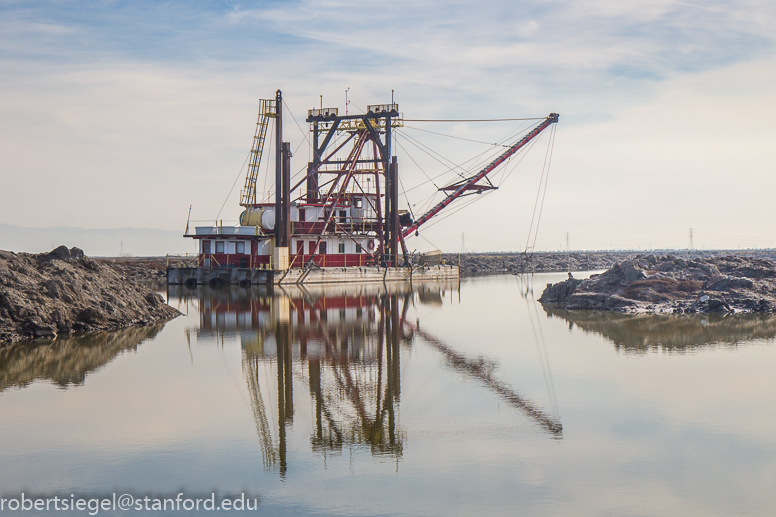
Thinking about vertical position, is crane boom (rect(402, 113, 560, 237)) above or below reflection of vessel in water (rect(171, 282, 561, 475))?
above

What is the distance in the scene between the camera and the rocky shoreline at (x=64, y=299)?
19.4 meters

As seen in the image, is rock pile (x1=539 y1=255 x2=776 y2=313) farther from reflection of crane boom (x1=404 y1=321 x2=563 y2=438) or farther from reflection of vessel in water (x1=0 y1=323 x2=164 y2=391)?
reflection of vessel in water (x1=0 y1=323 x2=164 y2=391)

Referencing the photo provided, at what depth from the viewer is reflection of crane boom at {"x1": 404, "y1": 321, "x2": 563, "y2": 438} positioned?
10.6m

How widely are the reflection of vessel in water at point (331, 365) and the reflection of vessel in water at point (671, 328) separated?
530cm

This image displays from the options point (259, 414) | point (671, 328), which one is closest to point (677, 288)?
point (671, 328)

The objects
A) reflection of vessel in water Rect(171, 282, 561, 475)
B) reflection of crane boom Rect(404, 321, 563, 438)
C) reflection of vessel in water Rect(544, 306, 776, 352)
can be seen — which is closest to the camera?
reflection of vessel in water Rect(171, 282, 561, 475)

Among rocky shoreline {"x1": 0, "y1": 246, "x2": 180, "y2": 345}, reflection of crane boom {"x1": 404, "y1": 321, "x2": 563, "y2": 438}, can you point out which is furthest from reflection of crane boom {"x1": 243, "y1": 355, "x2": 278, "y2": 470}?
rocky shoreline {"x1": 0, "y1": 246, "x2": 180, "y2": 345}

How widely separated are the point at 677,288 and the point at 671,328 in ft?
27.1

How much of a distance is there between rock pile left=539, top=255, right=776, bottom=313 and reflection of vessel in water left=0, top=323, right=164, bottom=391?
18100 mm

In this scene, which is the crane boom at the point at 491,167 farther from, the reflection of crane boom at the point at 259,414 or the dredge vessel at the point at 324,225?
the reflection of crane boom at the point at 259,414

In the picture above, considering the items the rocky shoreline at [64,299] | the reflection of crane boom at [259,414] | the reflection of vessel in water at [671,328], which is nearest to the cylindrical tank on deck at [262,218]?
the rocky shoreline at [64,299]

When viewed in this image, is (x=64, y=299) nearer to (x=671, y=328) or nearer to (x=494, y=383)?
(x=494, y=383)

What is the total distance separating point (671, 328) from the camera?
22.1 meters

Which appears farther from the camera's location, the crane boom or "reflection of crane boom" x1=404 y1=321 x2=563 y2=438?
the crane boom
